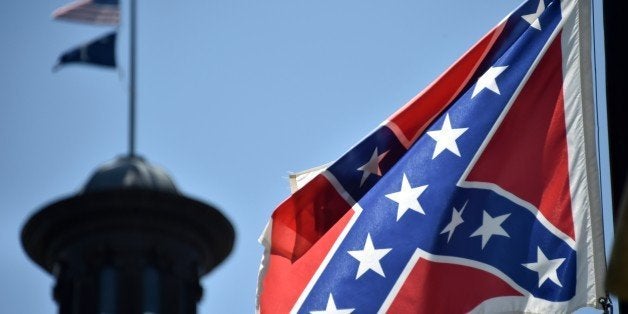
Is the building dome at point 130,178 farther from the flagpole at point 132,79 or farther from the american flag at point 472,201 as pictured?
the american flag at point 472,201

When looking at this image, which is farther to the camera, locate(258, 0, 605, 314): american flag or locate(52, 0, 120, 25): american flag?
locate(52, 0, 120, 25): american flag

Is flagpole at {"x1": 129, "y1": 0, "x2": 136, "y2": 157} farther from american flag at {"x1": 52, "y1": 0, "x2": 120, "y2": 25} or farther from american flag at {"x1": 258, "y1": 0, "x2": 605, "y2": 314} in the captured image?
american flag at {"x1": 258, "y1": 0, "x2": 605, "y2": 314}

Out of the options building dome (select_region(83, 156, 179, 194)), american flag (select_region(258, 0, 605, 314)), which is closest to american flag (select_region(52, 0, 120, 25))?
building dome (select_region(83, 156, 179, 194))

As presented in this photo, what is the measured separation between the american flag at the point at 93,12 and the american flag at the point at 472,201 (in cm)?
1232

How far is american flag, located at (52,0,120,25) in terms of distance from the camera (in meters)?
27.2

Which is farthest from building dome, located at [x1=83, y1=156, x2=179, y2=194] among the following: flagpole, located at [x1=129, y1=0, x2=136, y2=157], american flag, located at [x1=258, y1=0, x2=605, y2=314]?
american flag, located at [x1=258, y1=0, x2=605, y2=314]

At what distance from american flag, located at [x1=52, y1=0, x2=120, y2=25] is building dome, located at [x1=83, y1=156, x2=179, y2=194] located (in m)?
2.64

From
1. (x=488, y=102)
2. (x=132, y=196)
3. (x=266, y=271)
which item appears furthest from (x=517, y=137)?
(x=132, y=196)

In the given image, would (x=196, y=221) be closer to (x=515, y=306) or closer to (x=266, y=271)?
(x=266, y=271)

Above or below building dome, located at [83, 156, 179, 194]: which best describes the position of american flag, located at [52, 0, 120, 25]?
above

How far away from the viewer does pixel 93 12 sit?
27.6 m

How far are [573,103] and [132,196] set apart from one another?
14805 mm

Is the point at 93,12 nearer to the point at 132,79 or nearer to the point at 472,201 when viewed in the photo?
the point at 132,79

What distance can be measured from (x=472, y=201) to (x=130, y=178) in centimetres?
1506
